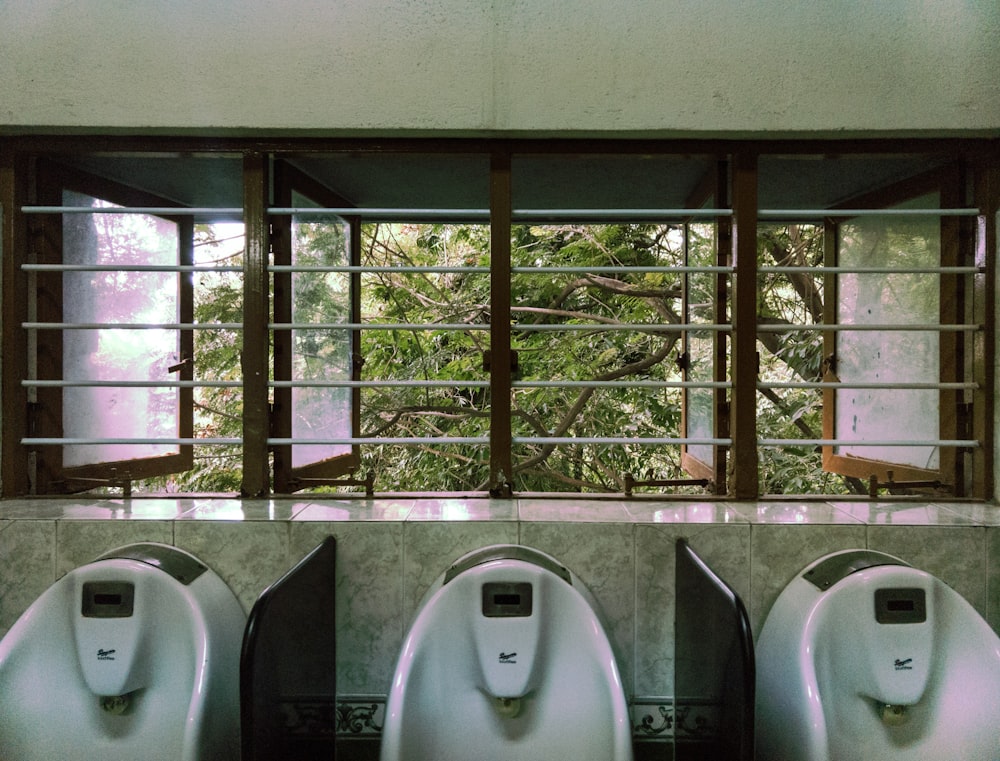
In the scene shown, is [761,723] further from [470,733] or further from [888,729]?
[470,733]

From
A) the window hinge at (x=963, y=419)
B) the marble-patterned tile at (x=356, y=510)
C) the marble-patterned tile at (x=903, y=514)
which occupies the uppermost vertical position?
the window hinge at (x=963, y=419)

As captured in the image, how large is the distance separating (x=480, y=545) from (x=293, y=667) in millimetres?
543

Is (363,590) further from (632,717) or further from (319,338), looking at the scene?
(319,338)

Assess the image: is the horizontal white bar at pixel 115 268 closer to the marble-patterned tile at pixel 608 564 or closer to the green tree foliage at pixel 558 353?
the marble-patterned tile at pixel 608 564

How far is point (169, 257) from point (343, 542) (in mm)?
1815

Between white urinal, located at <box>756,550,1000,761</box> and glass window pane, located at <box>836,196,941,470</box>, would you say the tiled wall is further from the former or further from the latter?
glass window pane, located at <box>836,196,941,470</box>

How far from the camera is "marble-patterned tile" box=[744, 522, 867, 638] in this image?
1.52 meters

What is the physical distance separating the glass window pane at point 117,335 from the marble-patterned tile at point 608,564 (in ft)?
5.30

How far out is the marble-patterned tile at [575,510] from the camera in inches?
61.3

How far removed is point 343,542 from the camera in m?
1.54

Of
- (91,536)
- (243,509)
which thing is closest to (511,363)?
(243,509)

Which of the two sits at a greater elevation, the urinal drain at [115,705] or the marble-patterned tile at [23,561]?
the marble-patterned tile at [23,561]

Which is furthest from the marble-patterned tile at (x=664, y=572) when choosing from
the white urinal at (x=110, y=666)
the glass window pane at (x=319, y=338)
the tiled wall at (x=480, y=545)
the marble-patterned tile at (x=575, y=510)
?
the glass window pane at (x=319, y=338)

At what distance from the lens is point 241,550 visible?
1.54m
